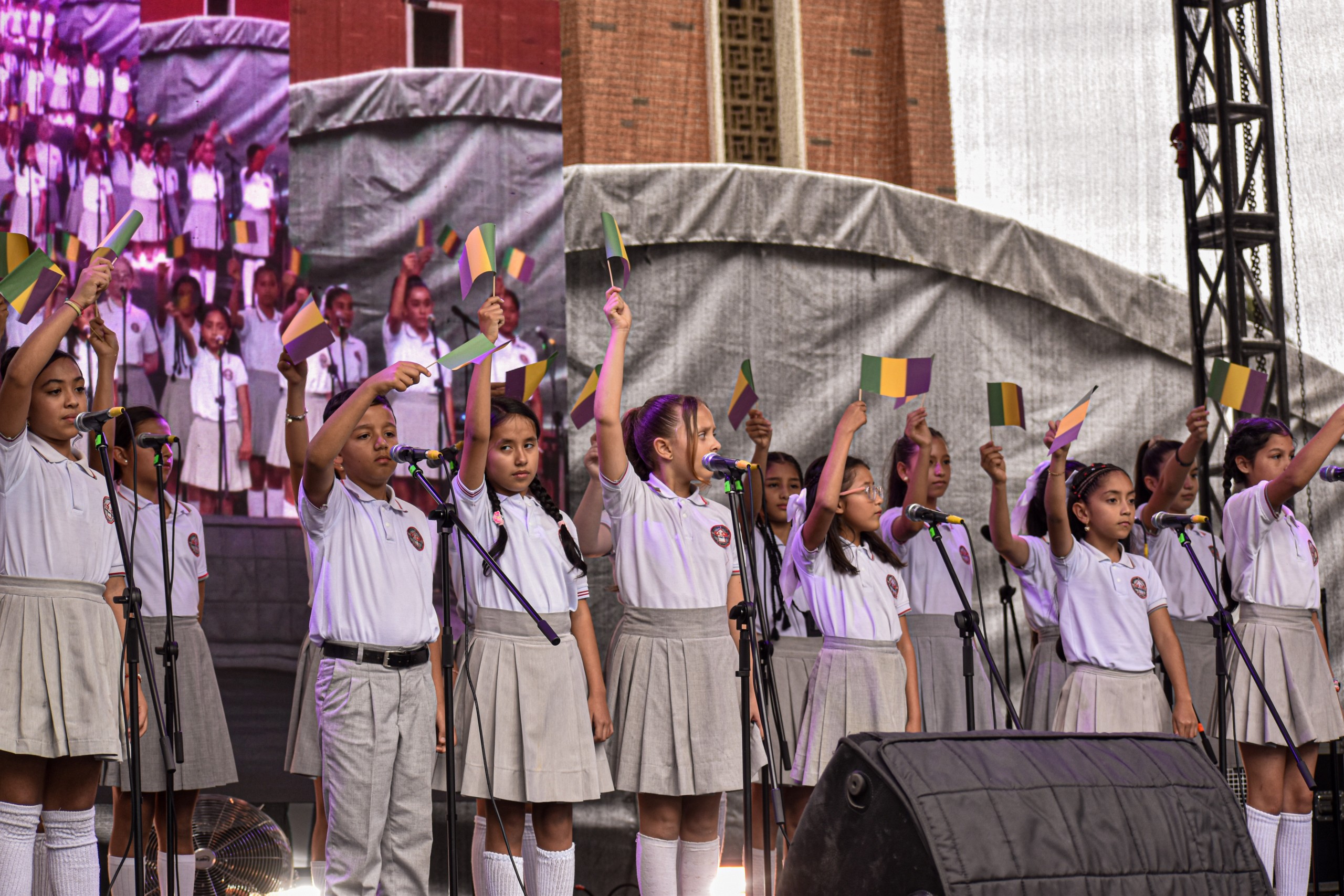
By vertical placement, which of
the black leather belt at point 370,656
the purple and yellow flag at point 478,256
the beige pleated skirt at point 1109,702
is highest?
the purple and yellow flag at point 478,256

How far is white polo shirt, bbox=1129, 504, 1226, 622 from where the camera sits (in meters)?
5.03

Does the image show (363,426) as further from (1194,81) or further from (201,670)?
(1194,81)

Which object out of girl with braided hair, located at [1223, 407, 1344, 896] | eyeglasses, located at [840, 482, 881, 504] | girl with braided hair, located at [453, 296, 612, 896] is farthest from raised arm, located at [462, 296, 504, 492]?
girl with braided hair, located at [1223, 407, 1344, 896]

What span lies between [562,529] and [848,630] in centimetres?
96

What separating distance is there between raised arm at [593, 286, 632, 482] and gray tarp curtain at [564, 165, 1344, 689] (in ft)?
5.19

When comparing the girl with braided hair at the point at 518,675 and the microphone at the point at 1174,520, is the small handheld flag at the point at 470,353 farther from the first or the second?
the microphone at the point at 1174,520

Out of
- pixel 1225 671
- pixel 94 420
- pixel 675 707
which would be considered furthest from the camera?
pixel 1225 671

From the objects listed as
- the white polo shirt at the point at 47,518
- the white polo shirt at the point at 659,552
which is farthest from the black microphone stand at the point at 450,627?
the white polo shirt at the point at 47,518

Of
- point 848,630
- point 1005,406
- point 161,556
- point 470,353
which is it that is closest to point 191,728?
point 161,556

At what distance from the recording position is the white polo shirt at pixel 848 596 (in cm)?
405

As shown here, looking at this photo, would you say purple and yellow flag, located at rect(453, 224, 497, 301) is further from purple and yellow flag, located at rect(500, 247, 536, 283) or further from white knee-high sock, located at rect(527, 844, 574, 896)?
white knee-high sock, located at rect(527, 844, 574, 896)

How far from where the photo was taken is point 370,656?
3.27m

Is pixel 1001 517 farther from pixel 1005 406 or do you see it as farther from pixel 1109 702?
pixel 1109 702

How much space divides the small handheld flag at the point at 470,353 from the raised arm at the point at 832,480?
3.38 feet
